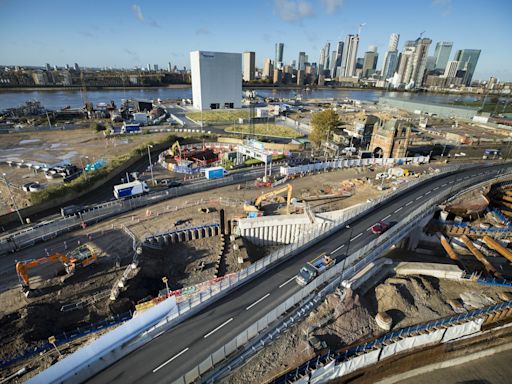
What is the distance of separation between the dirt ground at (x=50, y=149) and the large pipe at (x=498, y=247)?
7972 cm

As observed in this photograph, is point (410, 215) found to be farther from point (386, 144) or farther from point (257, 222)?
point (386, 144)

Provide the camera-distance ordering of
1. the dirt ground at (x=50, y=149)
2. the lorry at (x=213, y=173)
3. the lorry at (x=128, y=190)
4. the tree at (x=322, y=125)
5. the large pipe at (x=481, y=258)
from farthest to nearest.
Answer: the tree at (x=322, y=125) < the lorry at (x=213, y=173) < the dirt ground at (x=50, y=149) < the lorry at (x=128, y=190) < the large pipe at (x=481, y=258)

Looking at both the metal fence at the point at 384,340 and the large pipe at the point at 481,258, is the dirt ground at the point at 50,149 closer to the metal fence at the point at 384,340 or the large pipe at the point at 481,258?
the metal fence at the point at 384,340

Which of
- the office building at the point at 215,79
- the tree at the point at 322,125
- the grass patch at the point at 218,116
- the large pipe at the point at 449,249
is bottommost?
the large pipe at the point at 449,249

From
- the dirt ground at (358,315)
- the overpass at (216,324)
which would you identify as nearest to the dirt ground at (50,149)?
the overpass at (216,324)

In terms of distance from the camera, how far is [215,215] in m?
45.6

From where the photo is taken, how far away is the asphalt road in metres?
20.4

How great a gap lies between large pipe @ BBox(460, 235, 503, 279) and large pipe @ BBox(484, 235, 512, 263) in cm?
249

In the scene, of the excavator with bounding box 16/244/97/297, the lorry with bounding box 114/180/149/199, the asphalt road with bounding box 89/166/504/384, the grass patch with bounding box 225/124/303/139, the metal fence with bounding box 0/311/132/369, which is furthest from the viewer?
the grass patch with bounding box 225/124/303/139

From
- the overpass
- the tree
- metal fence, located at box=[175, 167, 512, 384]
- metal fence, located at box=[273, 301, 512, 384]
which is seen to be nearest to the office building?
the tree

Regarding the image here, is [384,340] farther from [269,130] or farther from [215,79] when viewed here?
[215,79]

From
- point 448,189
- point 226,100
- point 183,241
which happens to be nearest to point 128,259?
point 183,241

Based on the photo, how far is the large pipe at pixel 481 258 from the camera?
37.2 meters

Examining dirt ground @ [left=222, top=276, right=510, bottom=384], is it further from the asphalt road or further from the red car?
the red car
